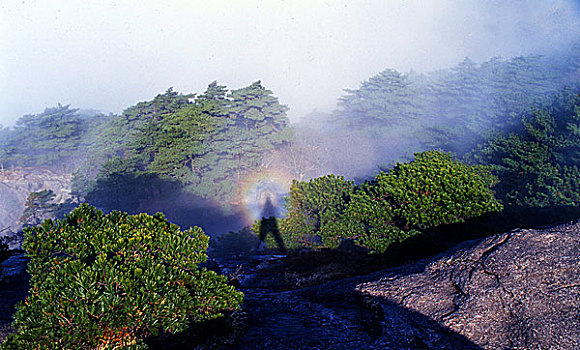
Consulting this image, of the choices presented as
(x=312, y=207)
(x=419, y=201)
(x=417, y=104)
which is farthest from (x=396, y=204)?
(x=417, y=104)

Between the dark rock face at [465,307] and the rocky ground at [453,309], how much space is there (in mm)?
15

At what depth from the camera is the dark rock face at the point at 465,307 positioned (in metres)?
5.85

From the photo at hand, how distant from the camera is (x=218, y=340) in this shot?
23.7 ft

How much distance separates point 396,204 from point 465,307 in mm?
7775

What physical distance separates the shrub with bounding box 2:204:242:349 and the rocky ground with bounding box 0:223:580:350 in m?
0.59

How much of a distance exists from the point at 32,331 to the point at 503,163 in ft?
93.8

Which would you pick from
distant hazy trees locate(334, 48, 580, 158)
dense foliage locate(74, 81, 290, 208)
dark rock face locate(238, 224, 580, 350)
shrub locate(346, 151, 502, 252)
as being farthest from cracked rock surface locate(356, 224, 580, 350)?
dense foliage locate(74, 81, 290, 208)

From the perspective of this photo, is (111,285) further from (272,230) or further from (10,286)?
(272,230)

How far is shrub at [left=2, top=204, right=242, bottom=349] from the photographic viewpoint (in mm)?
5719

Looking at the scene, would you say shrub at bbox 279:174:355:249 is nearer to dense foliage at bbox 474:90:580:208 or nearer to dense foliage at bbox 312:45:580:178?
dense foliage at bbox 474:90:580:208

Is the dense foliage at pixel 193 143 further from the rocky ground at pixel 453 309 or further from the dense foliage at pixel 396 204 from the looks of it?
the rocky ground at pixel 453 309

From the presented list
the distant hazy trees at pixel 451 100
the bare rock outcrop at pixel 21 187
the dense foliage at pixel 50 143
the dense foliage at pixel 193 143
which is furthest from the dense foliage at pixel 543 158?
the dense foliage at pixel 50 143

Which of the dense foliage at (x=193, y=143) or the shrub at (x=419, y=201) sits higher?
the dense foliage at (x=193, y=143)

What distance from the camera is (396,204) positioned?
1409cm
